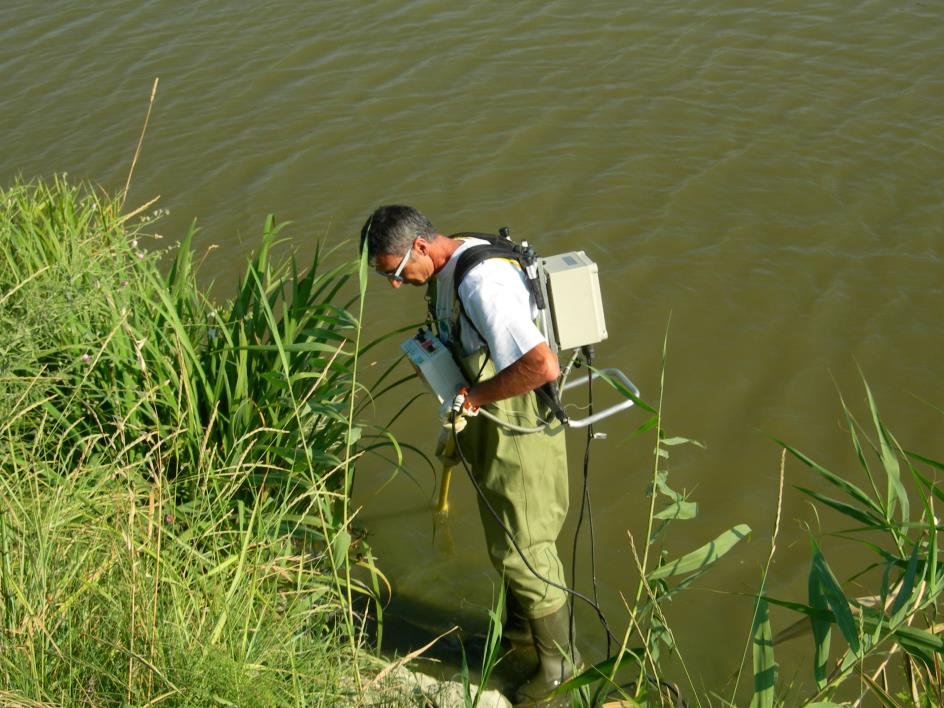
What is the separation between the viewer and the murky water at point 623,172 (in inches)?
168

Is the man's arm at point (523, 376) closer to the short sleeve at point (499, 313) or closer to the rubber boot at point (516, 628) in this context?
the short sleeve at point (499, 313)

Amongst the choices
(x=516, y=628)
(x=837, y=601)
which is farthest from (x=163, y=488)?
(x=837, y=601)

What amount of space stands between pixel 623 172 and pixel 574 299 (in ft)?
11.2

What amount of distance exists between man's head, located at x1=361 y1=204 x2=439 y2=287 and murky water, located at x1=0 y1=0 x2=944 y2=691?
1413 mm

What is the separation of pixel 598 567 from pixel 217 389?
169 cm

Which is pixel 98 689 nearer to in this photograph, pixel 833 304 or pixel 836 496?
pixel 836 496

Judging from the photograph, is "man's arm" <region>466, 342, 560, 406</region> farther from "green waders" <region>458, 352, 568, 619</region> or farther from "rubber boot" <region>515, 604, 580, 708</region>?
"rubber boot" <region>515, 604, 580, 708</region>

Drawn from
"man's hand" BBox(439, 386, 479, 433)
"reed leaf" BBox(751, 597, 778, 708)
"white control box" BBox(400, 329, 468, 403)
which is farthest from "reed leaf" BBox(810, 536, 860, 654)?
"white control box" BBox(400, 329, 468, 403)

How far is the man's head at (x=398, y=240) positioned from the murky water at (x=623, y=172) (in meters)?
1.41

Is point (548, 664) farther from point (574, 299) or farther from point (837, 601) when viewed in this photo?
point (837, 601)

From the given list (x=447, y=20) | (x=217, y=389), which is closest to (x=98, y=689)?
(x=217, y=389)

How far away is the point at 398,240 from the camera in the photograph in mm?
2971

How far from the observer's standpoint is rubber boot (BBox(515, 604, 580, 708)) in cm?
341

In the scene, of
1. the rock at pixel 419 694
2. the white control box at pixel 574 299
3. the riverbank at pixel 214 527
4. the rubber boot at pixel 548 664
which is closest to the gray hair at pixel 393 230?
the riverbank at pixel 214 527
